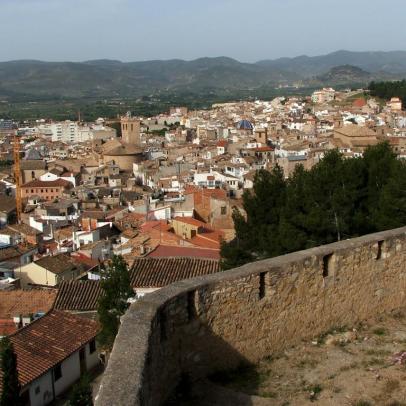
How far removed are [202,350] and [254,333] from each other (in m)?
0.66

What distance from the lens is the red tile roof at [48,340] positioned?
45.5 ft

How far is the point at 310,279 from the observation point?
677 cm

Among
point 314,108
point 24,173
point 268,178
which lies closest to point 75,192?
point 24,173

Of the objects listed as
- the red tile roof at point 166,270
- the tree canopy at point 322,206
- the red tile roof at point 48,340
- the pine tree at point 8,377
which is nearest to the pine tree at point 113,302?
the pine tree at point 8,377

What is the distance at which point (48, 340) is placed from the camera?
15109 mm

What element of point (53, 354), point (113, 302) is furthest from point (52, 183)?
point (113, 302)

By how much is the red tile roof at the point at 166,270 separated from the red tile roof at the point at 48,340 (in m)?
1.75

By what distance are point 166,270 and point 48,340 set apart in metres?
3.94

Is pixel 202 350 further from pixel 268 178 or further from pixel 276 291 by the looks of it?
pixel 268 178

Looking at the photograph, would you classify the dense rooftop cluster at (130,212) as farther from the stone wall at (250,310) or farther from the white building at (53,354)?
the stone wall at (250,310)

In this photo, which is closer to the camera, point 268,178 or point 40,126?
point 268,178

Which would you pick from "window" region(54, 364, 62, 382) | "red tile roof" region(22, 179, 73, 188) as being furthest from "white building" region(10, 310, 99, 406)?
"red tile roof" region(22, 179, 73, 188)

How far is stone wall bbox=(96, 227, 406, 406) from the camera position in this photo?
4910 millimetres

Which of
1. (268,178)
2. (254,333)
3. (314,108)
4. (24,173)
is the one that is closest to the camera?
(254,333)
